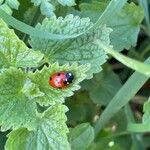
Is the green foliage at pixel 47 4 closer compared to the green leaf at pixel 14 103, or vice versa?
the green leaf at pixel 14 103

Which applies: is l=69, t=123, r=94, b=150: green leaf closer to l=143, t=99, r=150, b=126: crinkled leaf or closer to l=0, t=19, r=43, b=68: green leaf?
l=143, t=99, r=150, b=126: crinkled leaf

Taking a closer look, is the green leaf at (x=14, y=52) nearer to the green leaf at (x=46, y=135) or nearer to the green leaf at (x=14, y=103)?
the green leaf at (x=14, y=103)

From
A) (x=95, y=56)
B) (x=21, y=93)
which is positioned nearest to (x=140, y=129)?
(x=95, y=56)

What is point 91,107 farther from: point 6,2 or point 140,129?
point 6,2

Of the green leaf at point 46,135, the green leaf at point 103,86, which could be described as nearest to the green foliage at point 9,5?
the green leaf at point 46,135

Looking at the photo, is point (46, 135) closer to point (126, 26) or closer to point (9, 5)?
point (9, 5)

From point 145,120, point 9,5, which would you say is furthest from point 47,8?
point 145,120
